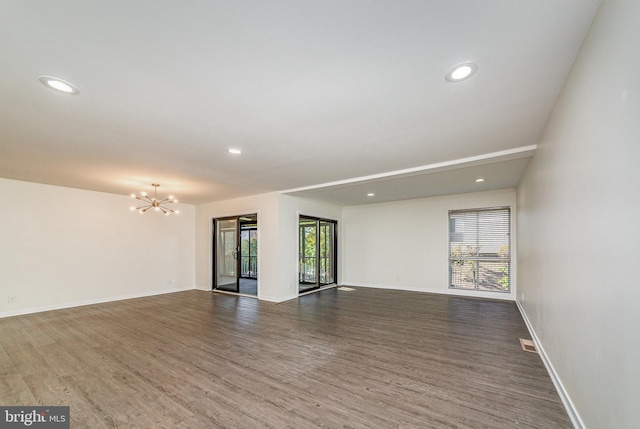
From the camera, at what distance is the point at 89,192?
5.91m

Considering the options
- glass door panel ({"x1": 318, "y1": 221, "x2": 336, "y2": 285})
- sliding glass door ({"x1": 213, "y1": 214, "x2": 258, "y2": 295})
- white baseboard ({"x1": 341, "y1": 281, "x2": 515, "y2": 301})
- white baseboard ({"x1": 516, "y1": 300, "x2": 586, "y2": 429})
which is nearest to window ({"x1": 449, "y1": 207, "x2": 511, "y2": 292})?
white baseboard ({"x1": 341, "y1": 281, "x2": 515, "y2": 301})

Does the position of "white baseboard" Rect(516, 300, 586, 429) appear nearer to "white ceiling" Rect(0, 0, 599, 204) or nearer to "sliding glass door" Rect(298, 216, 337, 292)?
"white ceiling" Rect(0, 0, 599, 204)

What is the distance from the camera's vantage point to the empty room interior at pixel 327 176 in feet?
4.52

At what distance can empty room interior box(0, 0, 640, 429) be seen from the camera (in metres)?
1.38

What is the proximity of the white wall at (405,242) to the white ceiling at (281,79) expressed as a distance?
301 centimetres

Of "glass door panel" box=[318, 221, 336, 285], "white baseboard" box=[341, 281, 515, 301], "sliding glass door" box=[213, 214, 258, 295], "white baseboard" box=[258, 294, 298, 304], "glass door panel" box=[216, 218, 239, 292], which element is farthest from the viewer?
"glass door panel" box=[318, 221, 336, 285]

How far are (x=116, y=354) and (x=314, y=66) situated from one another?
12.7ft

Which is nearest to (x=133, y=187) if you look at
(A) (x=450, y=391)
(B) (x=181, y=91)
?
(B) (x=181, y=91)

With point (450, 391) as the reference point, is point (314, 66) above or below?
above

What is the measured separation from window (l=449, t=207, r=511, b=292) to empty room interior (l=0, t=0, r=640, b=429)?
20cm

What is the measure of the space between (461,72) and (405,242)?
5.77 meters

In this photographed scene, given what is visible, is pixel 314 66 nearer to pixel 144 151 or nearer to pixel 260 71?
pixel 260 71

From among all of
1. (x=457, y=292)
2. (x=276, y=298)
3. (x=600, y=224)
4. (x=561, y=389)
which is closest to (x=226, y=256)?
(x=276, y=298)

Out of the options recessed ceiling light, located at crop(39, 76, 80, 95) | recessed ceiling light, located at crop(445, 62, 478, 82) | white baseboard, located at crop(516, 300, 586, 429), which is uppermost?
recessed ceiling light, located at crop(445, 62, 478, 82)
